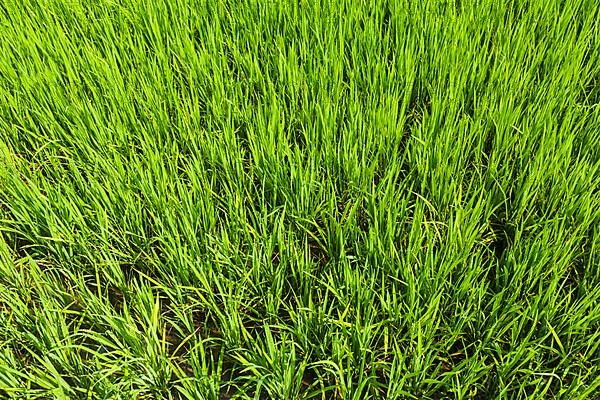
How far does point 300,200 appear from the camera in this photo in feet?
4.88

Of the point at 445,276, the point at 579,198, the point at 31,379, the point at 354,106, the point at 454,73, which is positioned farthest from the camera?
the point at 454,73

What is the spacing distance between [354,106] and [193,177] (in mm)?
481

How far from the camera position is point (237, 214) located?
1431 mm

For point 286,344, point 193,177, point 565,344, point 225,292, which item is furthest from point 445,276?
point 193,177

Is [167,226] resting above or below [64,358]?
above

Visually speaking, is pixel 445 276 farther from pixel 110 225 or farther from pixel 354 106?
pixel 110 225

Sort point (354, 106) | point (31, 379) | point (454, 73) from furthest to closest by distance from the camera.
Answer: point (454, 73) → point (354, 106) → point (31, 379)

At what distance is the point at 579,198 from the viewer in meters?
1.43

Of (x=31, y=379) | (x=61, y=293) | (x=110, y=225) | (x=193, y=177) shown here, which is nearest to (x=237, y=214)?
(x=193, y=177)

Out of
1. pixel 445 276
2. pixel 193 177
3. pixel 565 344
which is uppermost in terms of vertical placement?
pixel 193 177

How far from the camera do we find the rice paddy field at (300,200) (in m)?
1.24

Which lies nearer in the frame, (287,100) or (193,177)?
(193,177)

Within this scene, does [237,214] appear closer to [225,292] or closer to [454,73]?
[225,292]

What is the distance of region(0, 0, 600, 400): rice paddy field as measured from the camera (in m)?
1.24
